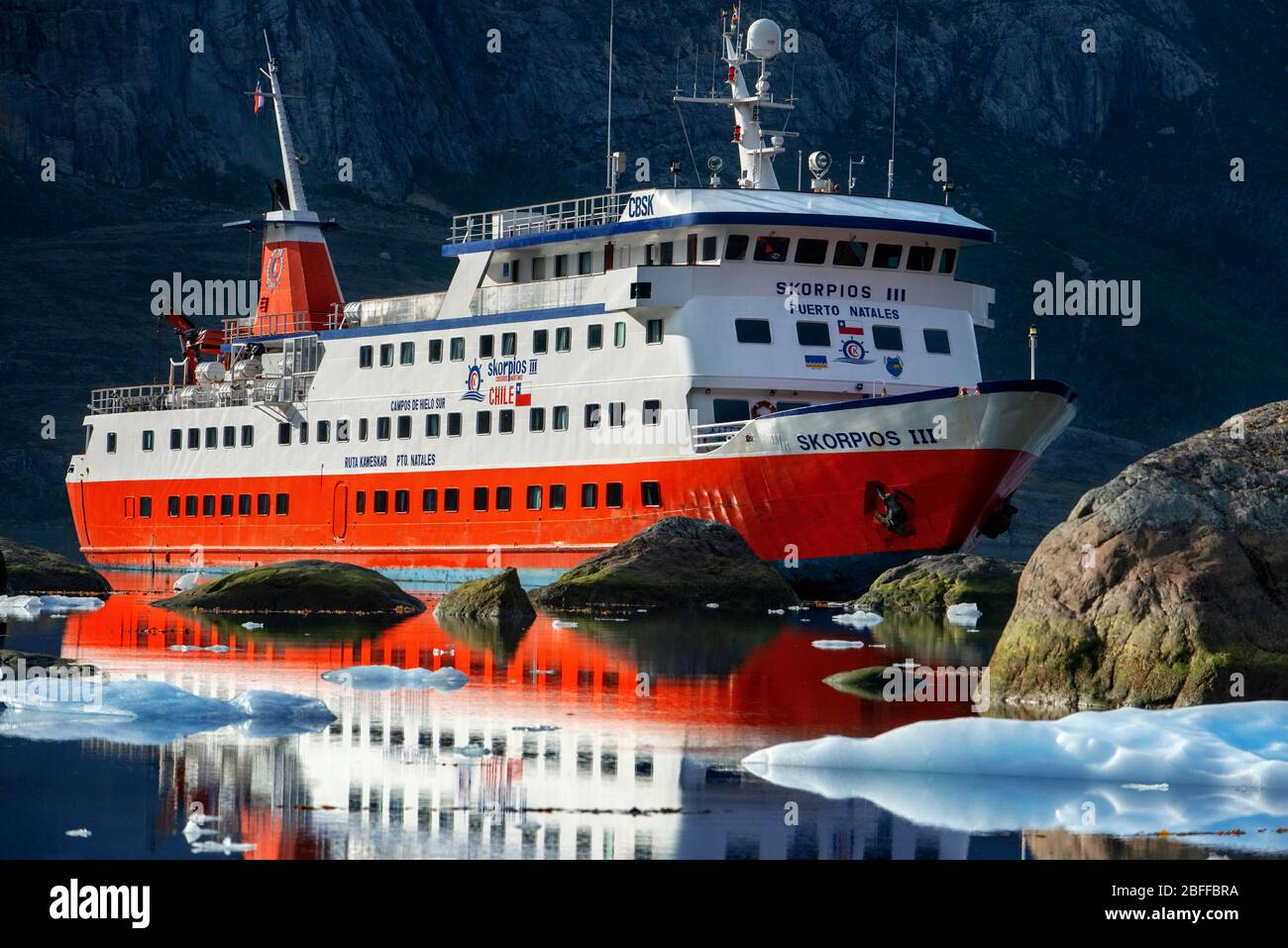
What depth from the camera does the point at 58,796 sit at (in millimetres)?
12984

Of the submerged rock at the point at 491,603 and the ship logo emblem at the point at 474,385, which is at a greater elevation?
the ship logo emblem at the point at 474,385

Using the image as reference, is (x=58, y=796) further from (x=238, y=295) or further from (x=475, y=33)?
(x=475, y=33)

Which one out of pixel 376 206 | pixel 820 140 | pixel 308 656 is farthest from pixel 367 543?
pixel 820 140

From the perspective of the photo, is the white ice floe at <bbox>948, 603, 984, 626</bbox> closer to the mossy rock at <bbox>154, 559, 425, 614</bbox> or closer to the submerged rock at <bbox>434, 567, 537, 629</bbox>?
→ the submerged rock at <bbox>434, 567, 537, 629</bbox>

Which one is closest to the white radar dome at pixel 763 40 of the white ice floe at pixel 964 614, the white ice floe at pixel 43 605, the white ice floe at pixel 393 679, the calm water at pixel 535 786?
the white ice floe at pixel 964 614

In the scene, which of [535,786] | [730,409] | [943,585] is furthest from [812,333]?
[535,786]

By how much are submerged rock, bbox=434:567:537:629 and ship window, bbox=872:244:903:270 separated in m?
12.5

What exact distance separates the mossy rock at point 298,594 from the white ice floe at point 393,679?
1185 centimetres

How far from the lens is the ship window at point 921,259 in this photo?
40.9 m

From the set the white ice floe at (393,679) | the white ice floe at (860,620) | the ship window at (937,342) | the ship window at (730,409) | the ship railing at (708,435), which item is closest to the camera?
the white ice floe at (393,679)

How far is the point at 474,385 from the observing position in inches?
1719

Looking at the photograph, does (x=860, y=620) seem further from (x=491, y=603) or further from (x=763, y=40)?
(x=763, y=40)

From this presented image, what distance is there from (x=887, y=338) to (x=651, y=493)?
5651 mm

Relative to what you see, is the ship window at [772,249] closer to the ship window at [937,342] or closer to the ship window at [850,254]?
the ship window at [850,254]
